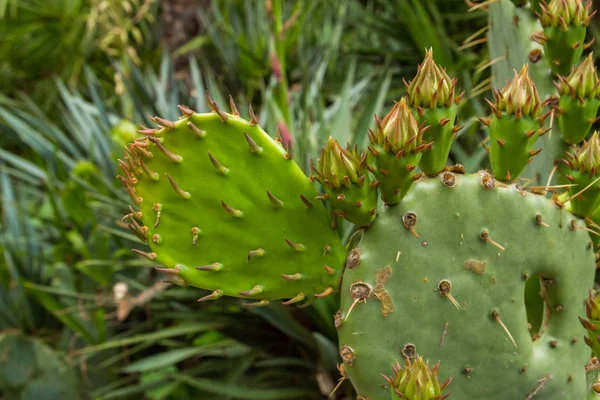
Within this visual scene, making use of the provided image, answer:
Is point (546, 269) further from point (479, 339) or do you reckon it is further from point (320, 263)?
point (320, 263)

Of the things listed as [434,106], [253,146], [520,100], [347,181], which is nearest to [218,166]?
[253,146]

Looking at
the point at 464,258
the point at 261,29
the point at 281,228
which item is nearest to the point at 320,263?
the point at 281,228

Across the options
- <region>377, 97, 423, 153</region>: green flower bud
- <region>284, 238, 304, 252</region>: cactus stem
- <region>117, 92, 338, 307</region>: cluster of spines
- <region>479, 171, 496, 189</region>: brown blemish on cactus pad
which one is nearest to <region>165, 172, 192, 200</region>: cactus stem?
<region>117, 92, 338, 307</region>: cluster of spines

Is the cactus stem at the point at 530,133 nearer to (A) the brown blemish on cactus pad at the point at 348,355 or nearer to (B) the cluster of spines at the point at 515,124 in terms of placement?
(B) the cluster of spines at the point at 515,124

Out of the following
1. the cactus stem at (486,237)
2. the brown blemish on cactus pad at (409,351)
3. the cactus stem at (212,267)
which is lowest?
the brown blemish on cactus pad at (409,351)

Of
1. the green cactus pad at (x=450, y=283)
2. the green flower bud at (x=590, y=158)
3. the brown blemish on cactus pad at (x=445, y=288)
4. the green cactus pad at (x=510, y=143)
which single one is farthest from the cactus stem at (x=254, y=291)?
the green flower bud at (x=590, y=158)

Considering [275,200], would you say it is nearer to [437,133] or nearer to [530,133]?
[437,133]
